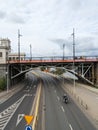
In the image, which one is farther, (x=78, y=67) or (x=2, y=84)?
(x=78, y=67)

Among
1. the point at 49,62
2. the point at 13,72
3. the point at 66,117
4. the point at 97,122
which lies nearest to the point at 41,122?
the point at 66,117

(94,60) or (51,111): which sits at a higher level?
(94,60)

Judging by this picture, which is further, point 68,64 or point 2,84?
point 68,64

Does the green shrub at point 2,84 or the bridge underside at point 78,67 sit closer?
the green shrub at point 2,84

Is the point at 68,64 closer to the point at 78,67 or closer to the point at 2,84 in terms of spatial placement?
the point at 78,67

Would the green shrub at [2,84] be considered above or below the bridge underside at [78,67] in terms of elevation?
below

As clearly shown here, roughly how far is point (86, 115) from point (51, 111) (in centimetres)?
533

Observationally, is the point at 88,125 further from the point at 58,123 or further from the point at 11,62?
the point at 11,62

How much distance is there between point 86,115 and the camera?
99.8 ft

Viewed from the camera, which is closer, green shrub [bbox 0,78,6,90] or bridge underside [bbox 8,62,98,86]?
green shrub [bbox 0,78,6,90]

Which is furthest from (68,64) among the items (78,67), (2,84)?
(2,84)

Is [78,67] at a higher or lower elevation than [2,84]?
higher

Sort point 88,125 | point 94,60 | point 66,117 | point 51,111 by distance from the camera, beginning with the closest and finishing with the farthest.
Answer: point 88,125 → point 66,117 → point 51,111 → point 94,60

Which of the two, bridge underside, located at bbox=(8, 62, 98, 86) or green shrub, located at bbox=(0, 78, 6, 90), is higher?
bridge underside, located at bbox=(8, 62, 98, 86)
